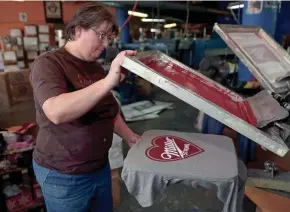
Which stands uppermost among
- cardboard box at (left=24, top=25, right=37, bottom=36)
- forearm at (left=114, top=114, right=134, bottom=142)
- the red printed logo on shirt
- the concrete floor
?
cardboard box at (left=24, top=25, right=37, bottom=36)

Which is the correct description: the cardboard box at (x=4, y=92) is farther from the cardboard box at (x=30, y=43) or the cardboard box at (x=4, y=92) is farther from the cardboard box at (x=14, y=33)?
the cardboard box at (x=14, y=33)

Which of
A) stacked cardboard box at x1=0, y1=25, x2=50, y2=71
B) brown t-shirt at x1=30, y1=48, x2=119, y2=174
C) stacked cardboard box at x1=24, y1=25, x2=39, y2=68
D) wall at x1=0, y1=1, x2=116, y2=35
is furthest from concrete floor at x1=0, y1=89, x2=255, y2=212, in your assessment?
wall at x1=0, y1=1, x2=116, y2=35

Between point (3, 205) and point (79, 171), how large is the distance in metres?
1.05

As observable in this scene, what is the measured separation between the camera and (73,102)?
0.79 m

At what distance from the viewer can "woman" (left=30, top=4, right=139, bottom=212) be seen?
3.17 feet

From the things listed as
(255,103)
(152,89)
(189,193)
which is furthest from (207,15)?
(255,103)

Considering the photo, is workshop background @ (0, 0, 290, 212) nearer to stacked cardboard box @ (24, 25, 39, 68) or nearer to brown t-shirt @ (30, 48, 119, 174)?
stacked cardboard box @ (24, 25, 39, 68)

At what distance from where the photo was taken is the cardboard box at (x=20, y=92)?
2428mm

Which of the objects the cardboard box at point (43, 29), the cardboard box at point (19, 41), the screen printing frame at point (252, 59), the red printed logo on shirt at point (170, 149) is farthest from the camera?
the cardboard box at point (43, 29)

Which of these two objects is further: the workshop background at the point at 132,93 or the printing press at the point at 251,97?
the workshop background at the point at 132,93

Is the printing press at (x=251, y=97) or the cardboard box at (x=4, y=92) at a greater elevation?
the printing press at (x=251, y=97)

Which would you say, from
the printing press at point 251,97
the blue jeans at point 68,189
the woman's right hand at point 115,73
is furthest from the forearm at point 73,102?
the blue jeans at point 68,189

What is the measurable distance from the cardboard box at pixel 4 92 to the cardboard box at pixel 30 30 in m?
5.41

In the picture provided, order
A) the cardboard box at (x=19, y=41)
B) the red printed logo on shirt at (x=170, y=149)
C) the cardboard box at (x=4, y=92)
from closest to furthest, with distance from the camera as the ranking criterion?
the red printed logo on shirt at (x=170, y=149) → the cardboard box at (x=4, y=92) → the cardboard box at (x=19, y=41)
